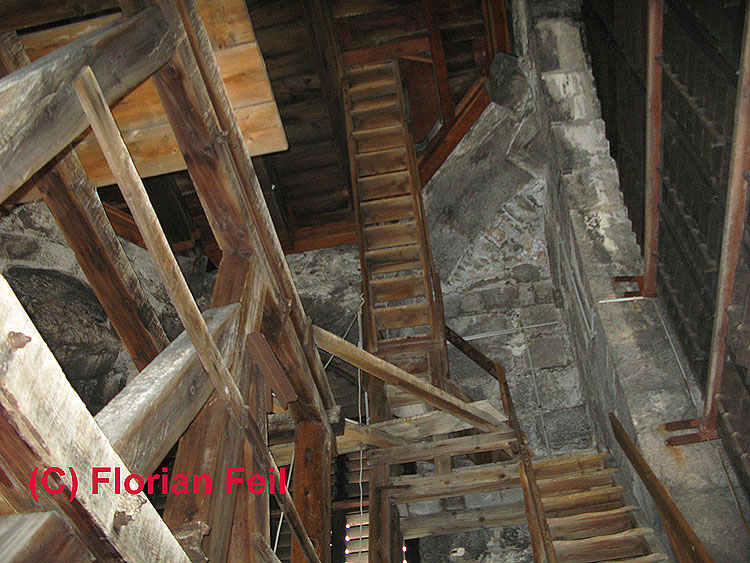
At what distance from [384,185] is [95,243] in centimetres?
507

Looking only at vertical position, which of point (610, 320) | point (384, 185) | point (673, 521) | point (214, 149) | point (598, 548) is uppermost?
point (384, 185)

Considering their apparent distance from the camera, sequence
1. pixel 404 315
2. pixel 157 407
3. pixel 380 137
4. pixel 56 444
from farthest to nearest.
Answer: pixel 380 137
pixel 404 315
pixel 157 407
pixel 56 444

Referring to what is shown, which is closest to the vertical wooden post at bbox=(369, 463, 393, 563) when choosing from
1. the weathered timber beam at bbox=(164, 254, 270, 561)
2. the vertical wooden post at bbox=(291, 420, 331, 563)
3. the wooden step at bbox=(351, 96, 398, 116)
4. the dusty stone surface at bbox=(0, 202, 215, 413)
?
the vertical wooden post at bbox=(291, 420, 331, 563)

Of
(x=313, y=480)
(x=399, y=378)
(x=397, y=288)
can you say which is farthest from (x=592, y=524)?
(x=397, y=288)

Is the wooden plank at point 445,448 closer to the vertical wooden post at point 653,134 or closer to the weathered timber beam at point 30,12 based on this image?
the vertical wooden post at point 653,134

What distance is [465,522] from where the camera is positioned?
19.5 ft

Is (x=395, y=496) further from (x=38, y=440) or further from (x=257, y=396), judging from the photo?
(x=38, y=440)

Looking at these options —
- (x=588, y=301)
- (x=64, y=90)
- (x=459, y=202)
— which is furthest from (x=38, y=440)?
(x=459, y=202)

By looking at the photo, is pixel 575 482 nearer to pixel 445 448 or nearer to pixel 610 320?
pixel 445 448

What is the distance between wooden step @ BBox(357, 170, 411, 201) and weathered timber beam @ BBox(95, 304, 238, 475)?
520cm

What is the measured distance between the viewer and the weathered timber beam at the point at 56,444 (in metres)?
1.25

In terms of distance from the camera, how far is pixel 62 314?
283 inches

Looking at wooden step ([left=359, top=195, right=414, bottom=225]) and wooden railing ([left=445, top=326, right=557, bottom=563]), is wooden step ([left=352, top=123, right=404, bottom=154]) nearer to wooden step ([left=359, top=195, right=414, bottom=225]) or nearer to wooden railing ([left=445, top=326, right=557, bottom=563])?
wooden step ([left=359, top=195, right=414, bottom=225])

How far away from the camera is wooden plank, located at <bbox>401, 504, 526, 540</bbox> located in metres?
5.88
